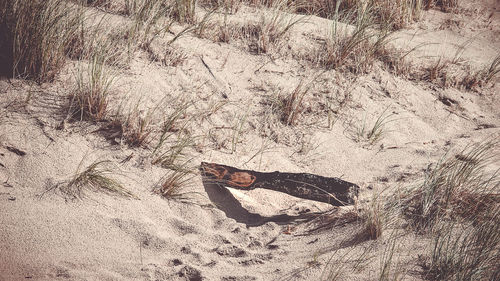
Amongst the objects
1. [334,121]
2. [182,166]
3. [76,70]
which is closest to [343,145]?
[334,121]

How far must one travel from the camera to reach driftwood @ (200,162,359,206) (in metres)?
3.09

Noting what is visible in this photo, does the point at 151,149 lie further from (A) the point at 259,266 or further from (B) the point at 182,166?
(A) the point at 259,266

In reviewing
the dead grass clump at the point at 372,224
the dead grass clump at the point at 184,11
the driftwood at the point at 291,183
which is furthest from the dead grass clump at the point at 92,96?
the dead grass clump at the point at 372,224

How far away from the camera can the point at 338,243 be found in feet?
9.21

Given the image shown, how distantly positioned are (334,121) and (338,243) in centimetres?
141

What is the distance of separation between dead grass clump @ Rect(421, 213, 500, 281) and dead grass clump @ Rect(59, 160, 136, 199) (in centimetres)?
195

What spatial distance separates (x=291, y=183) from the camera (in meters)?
3.17

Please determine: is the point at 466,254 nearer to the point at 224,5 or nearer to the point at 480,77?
the point at 480,77

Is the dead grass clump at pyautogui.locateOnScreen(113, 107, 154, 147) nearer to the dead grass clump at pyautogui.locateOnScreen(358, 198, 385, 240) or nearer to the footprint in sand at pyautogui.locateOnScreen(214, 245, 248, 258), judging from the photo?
the footprint in sand at pyautogui.locateOnScreen(214, 245, 248, 258)

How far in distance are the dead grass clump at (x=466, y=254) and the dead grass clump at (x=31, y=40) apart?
3.11 meters

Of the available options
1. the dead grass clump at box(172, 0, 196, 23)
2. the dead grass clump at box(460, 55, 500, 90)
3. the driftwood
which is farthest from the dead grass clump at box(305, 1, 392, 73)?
the driftwood

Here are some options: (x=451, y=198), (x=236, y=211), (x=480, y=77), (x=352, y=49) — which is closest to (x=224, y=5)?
(x=352, y=49)

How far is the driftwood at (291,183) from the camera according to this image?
3.09m

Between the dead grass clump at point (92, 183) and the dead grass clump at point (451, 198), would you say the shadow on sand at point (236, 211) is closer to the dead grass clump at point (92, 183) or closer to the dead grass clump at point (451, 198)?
the dead grass clump at point (92, 183)
